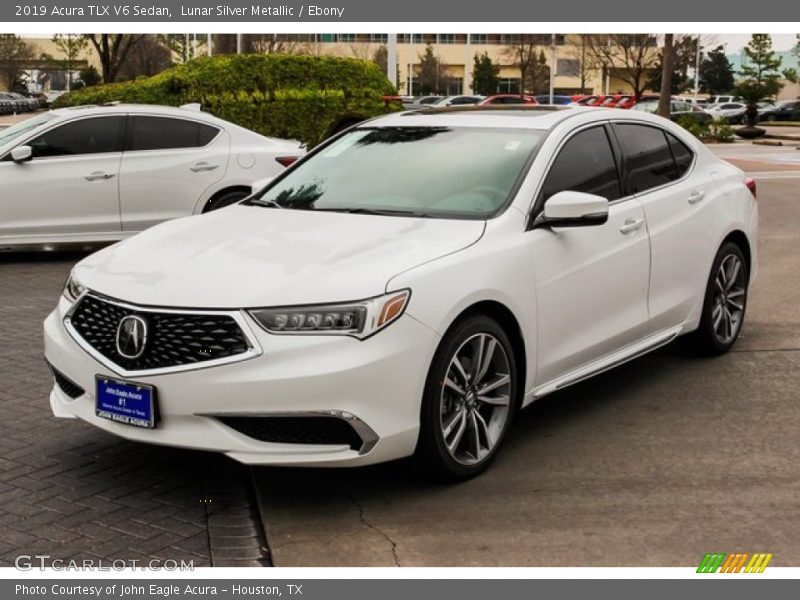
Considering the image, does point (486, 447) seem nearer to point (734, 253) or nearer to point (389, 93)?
point (734, 253)

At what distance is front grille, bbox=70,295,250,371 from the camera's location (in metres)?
4.56

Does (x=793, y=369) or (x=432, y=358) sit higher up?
(x=432, y=358)

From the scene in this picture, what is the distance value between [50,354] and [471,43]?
10794cm

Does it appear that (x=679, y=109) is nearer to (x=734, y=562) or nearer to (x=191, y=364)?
(x=734, y=562)

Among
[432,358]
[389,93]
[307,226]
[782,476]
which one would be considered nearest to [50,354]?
[307,226]

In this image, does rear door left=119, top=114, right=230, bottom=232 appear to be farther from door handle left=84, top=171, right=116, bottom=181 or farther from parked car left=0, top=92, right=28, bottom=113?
parked car left=0, top=92, right=28, bottom=113

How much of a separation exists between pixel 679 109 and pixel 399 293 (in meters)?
47.5

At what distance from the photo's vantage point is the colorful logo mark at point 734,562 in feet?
13.9

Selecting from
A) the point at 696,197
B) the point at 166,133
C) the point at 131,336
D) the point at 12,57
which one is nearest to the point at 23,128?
the point at 166,133

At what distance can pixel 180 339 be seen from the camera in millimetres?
4617

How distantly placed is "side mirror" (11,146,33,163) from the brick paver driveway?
16.8 feet

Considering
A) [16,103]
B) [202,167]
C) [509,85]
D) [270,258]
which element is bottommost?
[509,85]

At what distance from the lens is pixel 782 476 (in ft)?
17.1

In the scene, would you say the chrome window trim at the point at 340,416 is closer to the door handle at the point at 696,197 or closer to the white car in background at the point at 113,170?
the door handle at the point at 696,197
